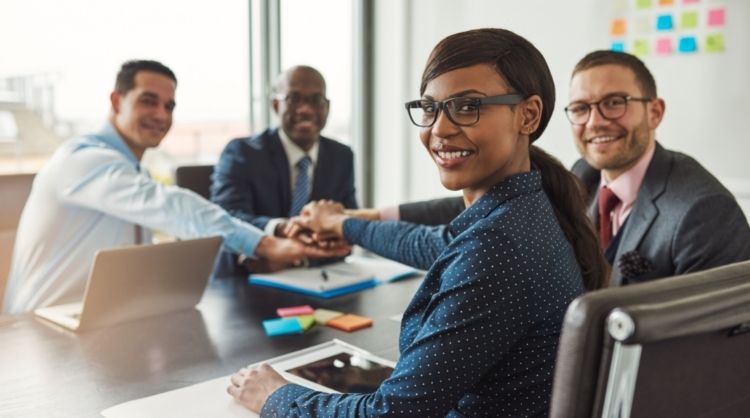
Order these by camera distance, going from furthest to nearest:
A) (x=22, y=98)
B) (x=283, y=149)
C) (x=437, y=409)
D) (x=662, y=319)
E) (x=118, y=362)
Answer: (x=22, y=98) → (x=283, y=149) → (x=118, y=362) → (x=437, y=409) → (x=662, y=319)

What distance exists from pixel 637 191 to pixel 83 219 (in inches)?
67.7

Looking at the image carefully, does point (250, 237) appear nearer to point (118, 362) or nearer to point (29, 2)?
point (118, 362)

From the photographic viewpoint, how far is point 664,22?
360cm

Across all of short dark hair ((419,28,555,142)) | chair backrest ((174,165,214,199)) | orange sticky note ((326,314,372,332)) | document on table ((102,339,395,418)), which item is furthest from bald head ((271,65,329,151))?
short dark hair ((419,28,555,142))

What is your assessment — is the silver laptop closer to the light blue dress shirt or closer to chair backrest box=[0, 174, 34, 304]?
the light blue dress shirt

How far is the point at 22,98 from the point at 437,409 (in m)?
2.90

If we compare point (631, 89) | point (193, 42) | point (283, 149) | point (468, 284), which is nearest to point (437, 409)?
point (468, 284)

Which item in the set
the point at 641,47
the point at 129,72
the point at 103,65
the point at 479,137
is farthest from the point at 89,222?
the point at 641,47

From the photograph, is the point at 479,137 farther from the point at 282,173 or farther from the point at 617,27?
the point at 617,27

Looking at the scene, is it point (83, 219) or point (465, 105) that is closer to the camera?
point (465, 105)

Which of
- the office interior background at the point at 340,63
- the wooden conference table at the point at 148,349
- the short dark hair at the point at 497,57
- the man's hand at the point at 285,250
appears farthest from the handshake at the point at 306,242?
the office interior background at the point at 340,63

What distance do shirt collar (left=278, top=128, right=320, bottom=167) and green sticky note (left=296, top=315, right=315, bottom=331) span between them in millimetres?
1376

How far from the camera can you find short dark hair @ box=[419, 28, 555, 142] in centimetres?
114

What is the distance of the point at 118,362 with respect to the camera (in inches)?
59.3
